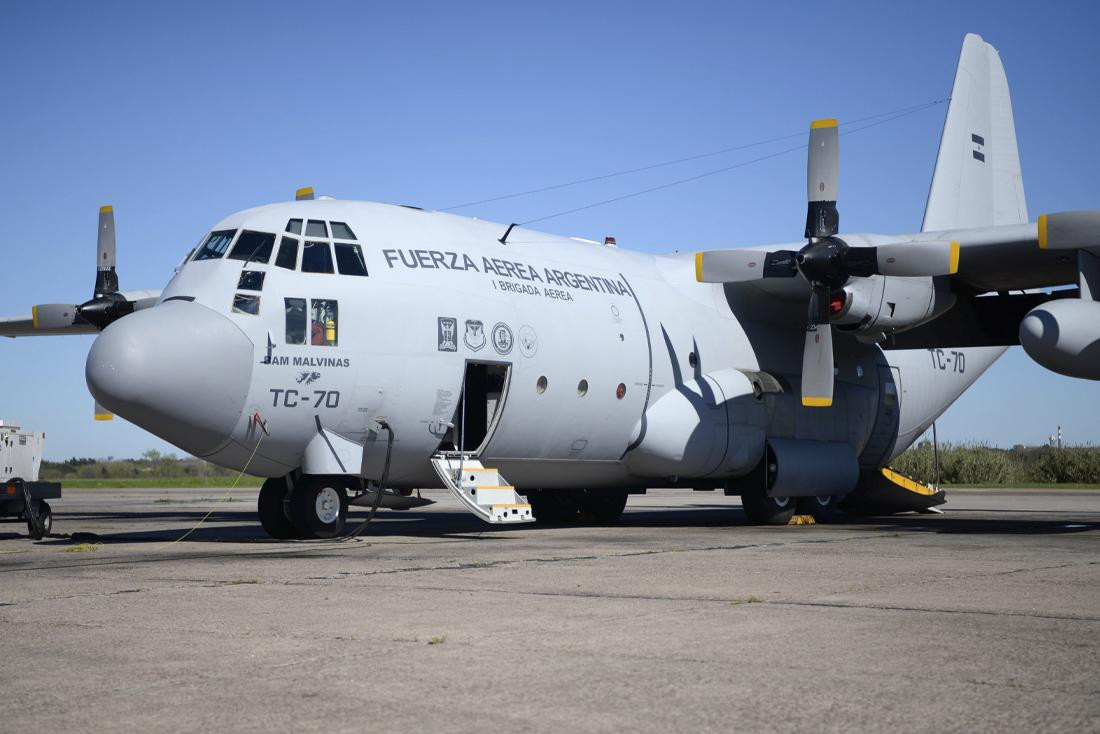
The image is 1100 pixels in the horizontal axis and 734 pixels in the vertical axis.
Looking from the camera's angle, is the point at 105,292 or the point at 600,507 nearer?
the point at 105,292

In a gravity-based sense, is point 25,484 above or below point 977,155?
below

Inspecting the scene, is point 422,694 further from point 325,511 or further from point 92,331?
point 92,331

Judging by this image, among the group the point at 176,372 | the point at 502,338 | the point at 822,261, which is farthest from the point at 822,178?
the point at 176,372

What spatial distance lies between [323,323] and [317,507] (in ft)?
7.34

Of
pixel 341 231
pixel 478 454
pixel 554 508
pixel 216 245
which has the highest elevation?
pixel 341 231

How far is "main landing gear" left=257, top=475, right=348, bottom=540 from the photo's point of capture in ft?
46.0

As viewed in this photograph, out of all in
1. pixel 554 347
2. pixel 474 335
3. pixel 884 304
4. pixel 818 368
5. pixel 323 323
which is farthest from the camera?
pixel 818 368

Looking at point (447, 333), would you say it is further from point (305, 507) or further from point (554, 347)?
point (305, 507)

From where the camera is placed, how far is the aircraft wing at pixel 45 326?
67.6 ft

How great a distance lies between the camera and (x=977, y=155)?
24.1m

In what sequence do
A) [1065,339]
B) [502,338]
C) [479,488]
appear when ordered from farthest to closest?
[502,338], [479,488], [1065,339]

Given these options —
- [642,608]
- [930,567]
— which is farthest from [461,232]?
[642,608]

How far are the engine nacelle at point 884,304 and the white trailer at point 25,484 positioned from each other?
449 inches

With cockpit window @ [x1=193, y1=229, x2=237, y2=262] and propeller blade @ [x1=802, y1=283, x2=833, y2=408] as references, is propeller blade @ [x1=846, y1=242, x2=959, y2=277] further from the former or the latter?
cockpit window @ [x1=193, y1=229, x2=237, y2=262]
